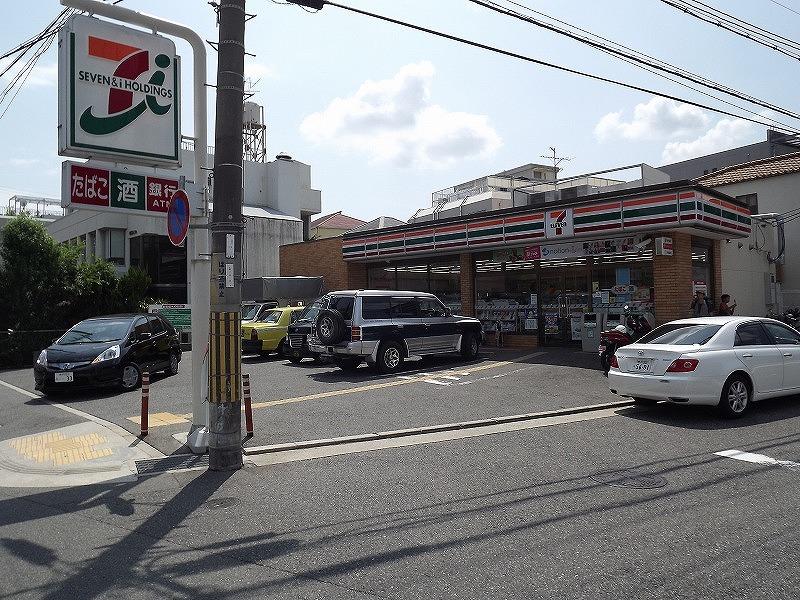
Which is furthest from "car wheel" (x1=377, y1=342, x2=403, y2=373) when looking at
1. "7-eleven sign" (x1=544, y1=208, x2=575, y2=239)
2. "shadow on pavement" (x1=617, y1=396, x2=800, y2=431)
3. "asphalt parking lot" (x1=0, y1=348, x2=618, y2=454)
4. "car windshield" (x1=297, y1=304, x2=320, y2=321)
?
"shadow on pavement" (x1=617, y1=396, x2=800, y2=431)

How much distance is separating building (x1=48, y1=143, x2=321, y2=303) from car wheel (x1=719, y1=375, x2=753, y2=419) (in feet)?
80.4

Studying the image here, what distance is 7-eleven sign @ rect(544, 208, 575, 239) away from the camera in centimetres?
1725

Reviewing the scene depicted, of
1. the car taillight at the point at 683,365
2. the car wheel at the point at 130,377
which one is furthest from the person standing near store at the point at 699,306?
the car wheel at the point at 130,377

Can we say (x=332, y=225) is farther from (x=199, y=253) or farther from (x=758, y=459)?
(x=758, y=459)

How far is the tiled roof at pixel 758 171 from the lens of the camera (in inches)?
901

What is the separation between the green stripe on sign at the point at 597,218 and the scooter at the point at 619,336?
2.99 metres

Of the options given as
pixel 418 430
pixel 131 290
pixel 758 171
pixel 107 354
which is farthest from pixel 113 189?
pixel 758 171

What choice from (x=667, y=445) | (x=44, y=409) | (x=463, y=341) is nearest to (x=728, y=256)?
(x=463, y=341)

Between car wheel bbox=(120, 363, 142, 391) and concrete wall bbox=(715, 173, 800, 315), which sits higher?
concrete wall bbox=(715, 173, 800, 315)

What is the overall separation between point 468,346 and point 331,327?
13.5 ft

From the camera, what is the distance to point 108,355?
13414 millimetres

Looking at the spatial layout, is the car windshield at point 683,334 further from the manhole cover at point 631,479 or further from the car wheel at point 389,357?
the car wheel at point 389,357

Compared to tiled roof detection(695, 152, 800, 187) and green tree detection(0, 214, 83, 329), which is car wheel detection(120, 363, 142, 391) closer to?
green tree detection(0, 214, 83, 329)

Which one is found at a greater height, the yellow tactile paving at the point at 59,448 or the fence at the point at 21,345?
the fence at the point at 21,345
